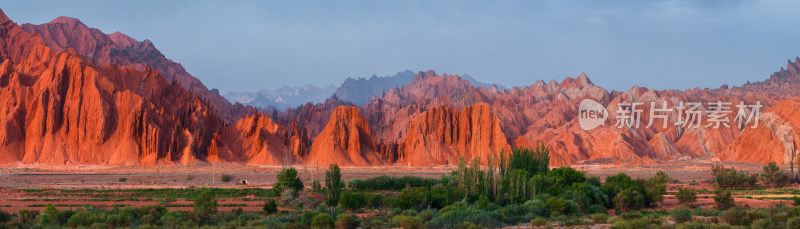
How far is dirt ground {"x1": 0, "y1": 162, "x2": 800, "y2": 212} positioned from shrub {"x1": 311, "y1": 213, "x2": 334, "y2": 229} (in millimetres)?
11130

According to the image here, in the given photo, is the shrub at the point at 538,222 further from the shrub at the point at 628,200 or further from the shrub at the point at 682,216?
the shrub at the point at 628,200

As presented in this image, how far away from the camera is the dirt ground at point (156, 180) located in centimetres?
4538

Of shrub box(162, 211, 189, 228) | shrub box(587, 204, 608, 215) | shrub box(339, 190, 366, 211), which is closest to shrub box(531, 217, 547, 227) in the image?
shrub box(587, 204, 608, 215)

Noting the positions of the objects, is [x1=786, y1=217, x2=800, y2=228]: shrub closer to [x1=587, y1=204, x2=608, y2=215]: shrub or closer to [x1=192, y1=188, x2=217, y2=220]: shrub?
[x1=587, y1=204, x2=608, y2=215]: shrub

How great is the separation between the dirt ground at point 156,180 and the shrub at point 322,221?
36.5 ft

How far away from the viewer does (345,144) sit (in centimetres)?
9462

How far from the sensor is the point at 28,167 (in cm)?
7944

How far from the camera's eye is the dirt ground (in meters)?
45.4

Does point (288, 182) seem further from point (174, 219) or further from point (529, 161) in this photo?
point (174, 219)

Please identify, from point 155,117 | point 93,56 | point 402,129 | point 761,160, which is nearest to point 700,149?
point 761,160

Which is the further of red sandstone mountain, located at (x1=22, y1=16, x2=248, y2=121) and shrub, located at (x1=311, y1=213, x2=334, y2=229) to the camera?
red sandstone mountain, located at (x1=22, y1=16, x2=248, y2=121)

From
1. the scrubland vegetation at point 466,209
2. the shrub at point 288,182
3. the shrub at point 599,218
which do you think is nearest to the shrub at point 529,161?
the scrubland vegetation at point 466,209

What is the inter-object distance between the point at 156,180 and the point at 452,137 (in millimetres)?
47611

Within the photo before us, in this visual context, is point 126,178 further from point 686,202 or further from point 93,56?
point 93,56
